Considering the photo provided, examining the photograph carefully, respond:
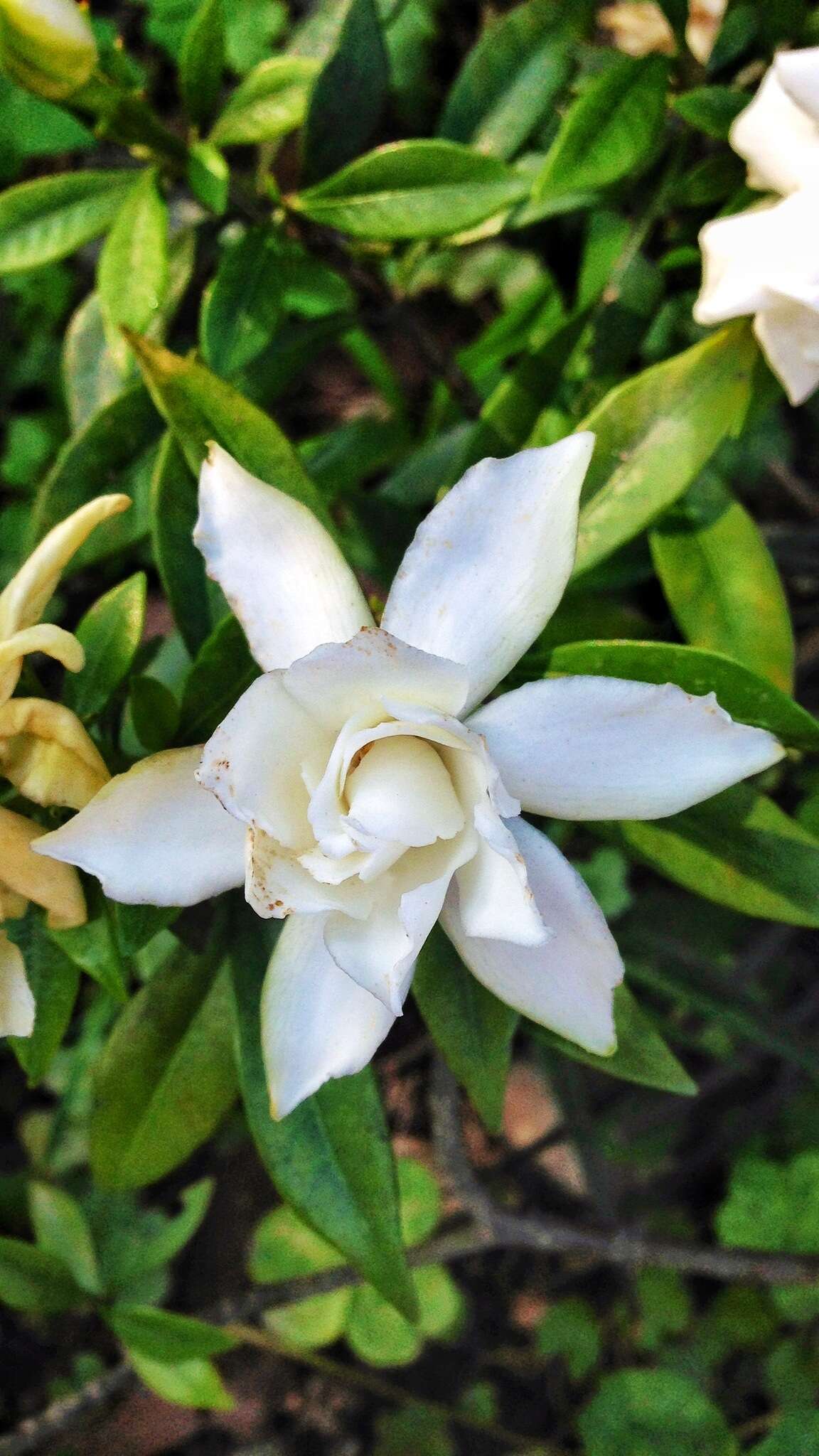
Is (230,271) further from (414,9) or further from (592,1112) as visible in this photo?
(592,1112)

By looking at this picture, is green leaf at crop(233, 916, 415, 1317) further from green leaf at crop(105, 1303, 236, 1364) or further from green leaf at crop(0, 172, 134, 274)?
green leaf at crop(0, 172, 134, 274)

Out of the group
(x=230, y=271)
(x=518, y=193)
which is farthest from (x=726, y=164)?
(x=230, y=271)

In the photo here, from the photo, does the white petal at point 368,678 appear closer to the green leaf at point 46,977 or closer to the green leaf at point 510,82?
the green leaf at point 46,977

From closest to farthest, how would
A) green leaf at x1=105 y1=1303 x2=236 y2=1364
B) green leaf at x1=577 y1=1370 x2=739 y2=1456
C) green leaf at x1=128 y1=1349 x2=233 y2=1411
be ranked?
1. green leaf at x1=105 y1=1303 x2=236 y2=1364
2. green leaf at x1=128 y1=1349 x2=233 y2=1411
3. green leaf at x1=577 y1=1370 x2=739 y2=1456

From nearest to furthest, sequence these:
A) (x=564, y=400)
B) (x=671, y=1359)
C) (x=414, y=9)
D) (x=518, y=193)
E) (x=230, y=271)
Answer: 1. (x=518, y=193)
2. (x=230, y=271)
3. (x=564, y=400)
4. (x=414, y=9)
5. (x=671, y=1359)

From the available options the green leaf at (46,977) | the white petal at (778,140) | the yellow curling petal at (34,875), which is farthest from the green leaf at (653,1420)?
the white petal at (778,140)

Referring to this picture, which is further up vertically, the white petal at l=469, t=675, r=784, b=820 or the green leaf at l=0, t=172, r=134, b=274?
the green leaf at l=0, t=172, r=134, b=274

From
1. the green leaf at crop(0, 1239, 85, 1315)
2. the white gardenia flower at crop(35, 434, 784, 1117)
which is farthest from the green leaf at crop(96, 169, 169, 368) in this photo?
the green leaf at crop(0, 1239, 85, 1315)
